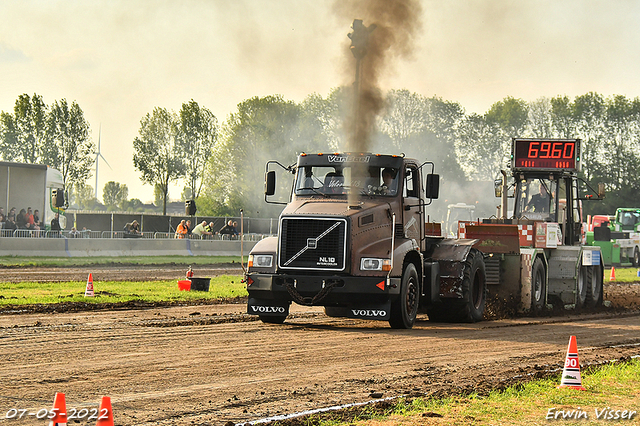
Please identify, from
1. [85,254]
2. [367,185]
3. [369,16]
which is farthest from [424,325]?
[85,254]

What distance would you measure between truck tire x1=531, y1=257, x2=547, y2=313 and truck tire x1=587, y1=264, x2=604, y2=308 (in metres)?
2.75

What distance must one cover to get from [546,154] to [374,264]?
30.5ft

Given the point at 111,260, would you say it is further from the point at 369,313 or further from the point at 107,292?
the point at 369,313

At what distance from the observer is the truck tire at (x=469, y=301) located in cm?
1433

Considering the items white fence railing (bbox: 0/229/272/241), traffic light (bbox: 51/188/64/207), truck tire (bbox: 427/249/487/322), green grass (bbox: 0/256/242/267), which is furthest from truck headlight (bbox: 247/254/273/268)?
traffic light (bbox: 51/188/64/207)

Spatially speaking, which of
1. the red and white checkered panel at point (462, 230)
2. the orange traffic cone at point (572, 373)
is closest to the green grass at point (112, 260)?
the red and white checkered panel at point (462, 230)

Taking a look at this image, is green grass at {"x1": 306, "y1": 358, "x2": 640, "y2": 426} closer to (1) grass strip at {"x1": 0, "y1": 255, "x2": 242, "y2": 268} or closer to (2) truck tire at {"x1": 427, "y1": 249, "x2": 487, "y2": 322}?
(2) truck tire at {"x1": 427, "y1": 249, "x2": 487, "y2": 322}

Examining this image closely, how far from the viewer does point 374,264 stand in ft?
39.8

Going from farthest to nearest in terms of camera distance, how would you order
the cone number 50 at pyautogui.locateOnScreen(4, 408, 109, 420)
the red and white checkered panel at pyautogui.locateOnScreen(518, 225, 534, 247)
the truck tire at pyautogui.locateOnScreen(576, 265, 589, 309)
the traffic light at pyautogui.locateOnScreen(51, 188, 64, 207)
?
the traffic light at pyautogui.locateOnScreen(51, 188, 64, 207), the truck tire at pyautogui.locateOnScreen(576, 265, 589, 309), the red and white checkered panel at pyautogui.locateOnScreen(518, 225, 534, 247), the cone number 50 at pyautogui.locateOnScreen(4, 408, 109, 420)

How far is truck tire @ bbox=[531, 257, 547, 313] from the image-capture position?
1684 centimetres

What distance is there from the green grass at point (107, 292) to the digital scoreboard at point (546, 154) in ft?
25.8

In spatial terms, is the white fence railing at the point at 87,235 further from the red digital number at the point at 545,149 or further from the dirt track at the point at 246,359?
the dirt track at the point at 246,359

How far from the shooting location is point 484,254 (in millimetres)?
16422

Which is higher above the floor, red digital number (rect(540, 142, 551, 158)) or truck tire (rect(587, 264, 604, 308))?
red digital number (rect(540, 142, 551, 158))
